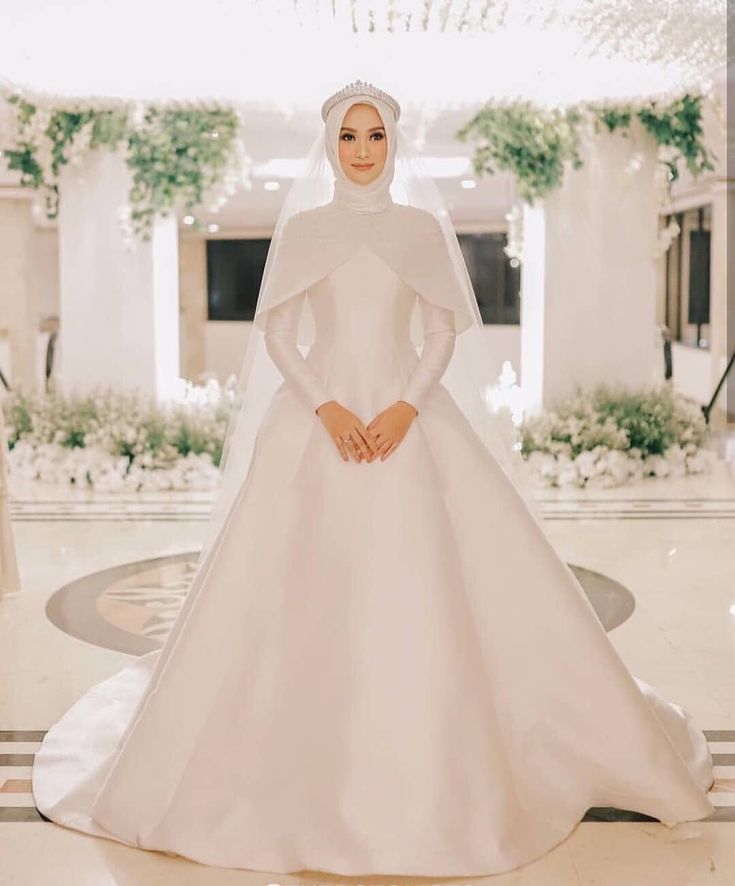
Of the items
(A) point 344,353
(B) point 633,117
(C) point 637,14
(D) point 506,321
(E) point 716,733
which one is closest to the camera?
(A) point 344,353

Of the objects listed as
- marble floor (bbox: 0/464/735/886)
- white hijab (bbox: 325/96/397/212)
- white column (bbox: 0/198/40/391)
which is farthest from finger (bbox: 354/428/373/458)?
white column (bbox: 0/198/40/391)

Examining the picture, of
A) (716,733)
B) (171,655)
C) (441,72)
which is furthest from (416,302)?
(441,72)

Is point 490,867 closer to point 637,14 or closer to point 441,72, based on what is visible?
point 637,14

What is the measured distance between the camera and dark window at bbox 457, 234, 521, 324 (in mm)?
17938

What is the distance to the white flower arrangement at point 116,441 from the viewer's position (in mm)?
8453

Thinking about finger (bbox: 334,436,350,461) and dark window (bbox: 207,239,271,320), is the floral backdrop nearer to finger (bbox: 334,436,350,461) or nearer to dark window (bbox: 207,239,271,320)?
finger (bbox: 334,436,350,461)

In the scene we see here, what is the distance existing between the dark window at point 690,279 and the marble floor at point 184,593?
8.82 m

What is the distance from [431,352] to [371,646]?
32.7 inches

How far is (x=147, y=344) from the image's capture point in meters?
9.58

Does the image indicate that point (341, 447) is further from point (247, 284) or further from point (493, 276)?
point (247, 284)

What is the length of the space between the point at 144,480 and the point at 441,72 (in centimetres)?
355

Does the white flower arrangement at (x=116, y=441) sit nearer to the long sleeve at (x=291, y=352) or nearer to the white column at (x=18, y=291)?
the white column at (x=18, y=291)

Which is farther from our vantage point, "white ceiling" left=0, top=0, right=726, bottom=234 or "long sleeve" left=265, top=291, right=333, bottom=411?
"white ceiling" left=0, top=0, right=726, bottom=234

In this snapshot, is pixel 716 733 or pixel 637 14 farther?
pixel 637 14
